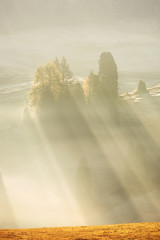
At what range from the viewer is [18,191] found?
3925 centimetres

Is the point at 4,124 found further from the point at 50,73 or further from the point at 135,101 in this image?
the point at 135,101

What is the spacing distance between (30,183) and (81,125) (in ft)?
52.0

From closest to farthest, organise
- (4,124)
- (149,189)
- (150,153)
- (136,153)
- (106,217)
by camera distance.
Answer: (106,217) → (149,189) → (136,153) → (150,153) → (4,124)

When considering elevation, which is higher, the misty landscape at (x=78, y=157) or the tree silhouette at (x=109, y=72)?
the tree silhouette at (x=109, y=72)

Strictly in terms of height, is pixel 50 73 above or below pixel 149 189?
above

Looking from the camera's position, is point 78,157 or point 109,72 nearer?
point 78,157

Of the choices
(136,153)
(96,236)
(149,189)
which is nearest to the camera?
(96,236)

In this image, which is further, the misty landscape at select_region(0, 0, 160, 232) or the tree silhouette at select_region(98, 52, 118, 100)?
the tree silhouette at select_region(98, 52, 118, 100)

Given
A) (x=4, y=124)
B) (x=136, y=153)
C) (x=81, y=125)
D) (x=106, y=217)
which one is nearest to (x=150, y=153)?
(x=136, y=153)

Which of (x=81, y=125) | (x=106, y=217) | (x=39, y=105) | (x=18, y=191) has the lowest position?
(x=106, y=217)

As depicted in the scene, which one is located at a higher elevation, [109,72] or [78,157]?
[109,72]

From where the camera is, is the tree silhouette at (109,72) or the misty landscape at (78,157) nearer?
the misty landscape at (78,157)

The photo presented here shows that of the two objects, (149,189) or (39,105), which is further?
(39,105)

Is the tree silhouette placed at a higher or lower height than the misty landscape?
higher
